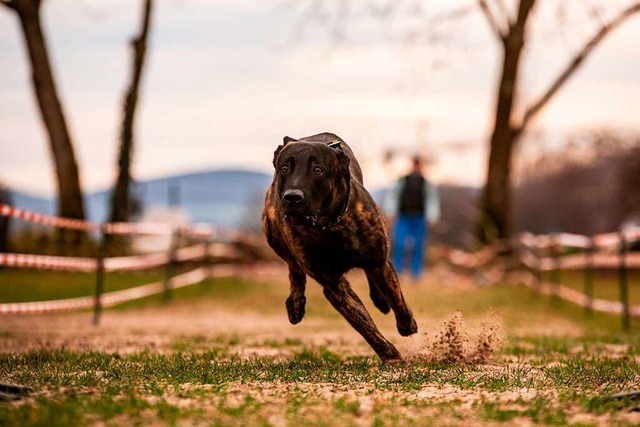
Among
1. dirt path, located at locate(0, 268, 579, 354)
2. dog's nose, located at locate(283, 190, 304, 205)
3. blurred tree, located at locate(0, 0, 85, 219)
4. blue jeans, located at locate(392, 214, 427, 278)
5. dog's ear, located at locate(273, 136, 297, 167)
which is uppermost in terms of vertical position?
blurred tree, located at locate(0, 0, 85, 219)

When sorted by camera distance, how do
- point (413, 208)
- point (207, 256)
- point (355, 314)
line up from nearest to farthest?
1. point (355, 314)
2. point (413, 208)
3. point (207, 256)

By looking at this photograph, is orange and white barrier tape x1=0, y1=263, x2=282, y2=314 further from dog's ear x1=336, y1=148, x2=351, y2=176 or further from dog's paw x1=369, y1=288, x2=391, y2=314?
dog's ear x1=336, y1=148, x2=351, y2=176

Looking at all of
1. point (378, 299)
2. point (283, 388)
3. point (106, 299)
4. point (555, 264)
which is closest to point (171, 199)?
point (555, 264)

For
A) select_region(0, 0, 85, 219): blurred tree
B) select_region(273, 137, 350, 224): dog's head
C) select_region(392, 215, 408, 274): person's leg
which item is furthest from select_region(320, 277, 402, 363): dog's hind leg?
select_region(0, 0, 85, 219): blurred tree

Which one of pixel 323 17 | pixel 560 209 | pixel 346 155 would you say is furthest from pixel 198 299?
pixel 560 209

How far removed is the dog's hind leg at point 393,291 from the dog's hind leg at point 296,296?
0.50m

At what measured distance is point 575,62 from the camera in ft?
96.5

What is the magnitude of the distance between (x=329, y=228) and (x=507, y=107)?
22389mm

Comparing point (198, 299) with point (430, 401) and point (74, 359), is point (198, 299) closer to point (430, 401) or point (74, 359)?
point (74, 359)

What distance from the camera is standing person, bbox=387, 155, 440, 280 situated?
20562 mm

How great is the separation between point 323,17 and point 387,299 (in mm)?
22224

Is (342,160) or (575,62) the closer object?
(342,160)

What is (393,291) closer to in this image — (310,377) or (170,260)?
(310,377)

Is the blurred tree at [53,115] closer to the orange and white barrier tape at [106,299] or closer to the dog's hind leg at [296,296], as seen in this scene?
the orange and white barrier tape at [106,299]
